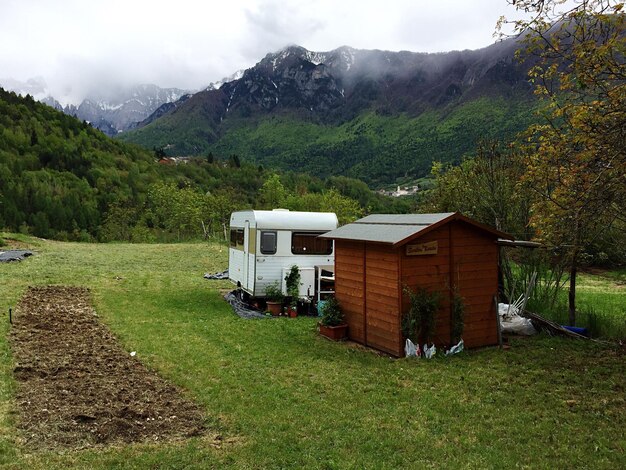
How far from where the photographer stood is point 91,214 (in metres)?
62.8

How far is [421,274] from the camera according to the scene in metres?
9.89

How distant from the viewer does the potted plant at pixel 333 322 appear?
11.2 meters

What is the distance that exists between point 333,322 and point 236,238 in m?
7.08

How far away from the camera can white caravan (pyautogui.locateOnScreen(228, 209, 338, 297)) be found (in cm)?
1504

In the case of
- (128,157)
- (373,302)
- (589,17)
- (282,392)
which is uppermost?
(128,157)

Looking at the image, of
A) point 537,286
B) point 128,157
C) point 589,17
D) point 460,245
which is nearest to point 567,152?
point 589,17

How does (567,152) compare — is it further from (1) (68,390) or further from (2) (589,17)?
(1) (68,390)

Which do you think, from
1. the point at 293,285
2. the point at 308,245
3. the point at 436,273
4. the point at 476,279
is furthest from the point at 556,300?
the point at 293,285

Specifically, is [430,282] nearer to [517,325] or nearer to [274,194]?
[517,325]

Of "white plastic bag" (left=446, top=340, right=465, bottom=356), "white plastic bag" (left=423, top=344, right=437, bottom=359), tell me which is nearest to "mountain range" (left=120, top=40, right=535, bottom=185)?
"white plastic bag" (left=446, top=340, right=465, bottom=356)

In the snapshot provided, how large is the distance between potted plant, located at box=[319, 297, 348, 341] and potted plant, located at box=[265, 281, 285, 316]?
125 inches

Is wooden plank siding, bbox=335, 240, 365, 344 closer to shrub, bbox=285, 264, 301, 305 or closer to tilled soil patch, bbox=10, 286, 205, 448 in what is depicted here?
shrub, bbox=285, 264, 301, 305

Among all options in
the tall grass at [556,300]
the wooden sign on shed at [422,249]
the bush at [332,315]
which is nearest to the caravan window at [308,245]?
the bush at [332,315]

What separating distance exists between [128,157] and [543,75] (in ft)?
301
